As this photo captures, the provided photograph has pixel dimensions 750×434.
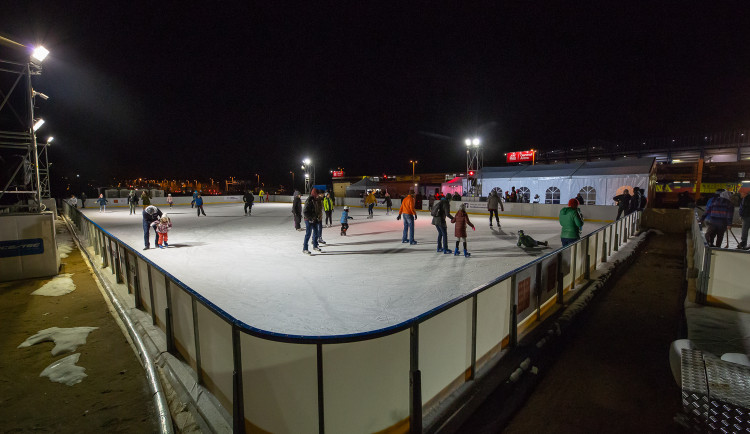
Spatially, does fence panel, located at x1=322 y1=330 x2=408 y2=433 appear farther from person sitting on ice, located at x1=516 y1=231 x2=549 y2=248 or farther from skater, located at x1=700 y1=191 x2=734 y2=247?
skater, located at x1=700 y1=191 x2=734 y2=247

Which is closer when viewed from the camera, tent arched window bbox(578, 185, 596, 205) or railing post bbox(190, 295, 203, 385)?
railing post bbox(190, 295, 203, 385)

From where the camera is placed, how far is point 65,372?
3395 mm

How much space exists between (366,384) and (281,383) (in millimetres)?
503

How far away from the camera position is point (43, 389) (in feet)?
10.2

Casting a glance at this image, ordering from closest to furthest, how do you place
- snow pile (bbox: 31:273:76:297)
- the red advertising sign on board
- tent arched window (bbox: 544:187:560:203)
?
1. snow pile (bbox: 31:273:76:297)
2. tent arched window (bbox: 544:187:560:203)
3. the red advertising sign on board

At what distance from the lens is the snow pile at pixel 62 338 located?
395 cm

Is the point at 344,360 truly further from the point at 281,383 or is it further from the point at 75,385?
the point at 75,385

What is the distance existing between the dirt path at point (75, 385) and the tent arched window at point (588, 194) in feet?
76.0

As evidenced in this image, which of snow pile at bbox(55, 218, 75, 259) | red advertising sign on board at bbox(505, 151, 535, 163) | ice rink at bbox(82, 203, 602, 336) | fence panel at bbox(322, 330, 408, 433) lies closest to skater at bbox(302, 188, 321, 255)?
ice rink at bbox(82, 203, 602, 336)

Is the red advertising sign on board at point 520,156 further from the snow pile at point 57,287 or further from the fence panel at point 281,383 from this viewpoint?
the fence panel at point 281,383

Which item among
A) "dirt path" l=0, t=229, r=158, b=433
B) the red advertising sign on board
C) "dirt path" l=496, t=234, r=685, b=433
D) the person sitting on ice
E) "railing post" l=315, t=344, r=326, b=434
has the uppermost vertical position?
the red advertising sign on board

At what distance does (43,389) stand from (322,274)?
4.19m

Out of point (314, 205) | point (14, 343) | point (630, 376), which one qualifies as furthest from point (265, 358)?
point (314, 205)

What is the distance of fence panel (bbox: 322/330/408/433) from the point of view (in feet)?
6.44
